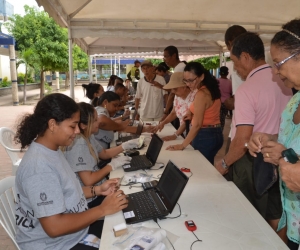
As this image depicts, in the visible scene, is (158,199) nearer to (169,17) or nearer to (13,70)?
(169,17)

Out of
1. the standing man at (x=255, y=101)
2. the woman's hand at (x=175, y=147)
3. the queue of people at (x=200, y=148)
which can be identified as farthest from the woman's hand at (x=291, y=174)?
the woman's hand at (x=175, y=147)

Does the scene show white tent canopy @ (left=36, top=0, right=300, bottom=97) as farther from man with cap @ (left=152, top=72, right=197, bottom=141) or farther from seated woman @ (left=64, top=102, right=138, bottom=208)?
seated woman @ (left=64, top=102, right=138, bottom=208)

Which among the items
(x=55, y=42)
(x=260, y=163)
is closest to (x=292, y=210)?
(x=260, y=163)

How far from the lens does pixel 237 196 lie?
1.57m

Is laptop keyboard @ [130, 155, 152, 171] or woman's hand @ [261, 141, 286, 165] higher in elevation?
woman's hand @ [261, 141, 286, 165]

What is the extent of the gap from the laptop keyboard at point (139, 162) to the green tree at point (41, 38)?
38.7 ft

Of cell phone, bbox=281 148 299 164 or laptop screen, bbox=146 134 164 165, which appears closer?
cell phone, bbox=281 148 299 164

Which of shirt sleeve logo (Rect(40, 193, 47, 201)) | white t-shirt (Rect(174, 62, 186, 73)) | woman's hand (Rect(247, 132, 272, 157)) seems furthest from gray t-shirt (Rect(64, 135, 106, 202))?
white t-shirt (Rect(174, 62, 186, 73))

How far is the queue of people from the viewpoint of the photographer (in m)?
1.19

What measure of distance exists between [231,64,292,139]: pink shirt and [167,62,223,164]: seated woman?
26.1 inches

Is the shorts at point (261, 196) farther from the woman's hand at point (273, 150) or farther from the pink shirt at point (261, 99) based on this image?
the woman's hand at point (273, 150)

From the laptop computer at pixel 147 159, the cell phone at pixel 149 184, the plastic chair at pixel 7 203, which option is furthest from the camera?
the laptop computer at pixel 147 159

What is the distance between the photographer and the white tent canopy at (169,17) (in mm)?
3900

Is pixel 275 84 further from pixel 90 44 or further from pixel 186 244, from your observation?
pixel 90 44
